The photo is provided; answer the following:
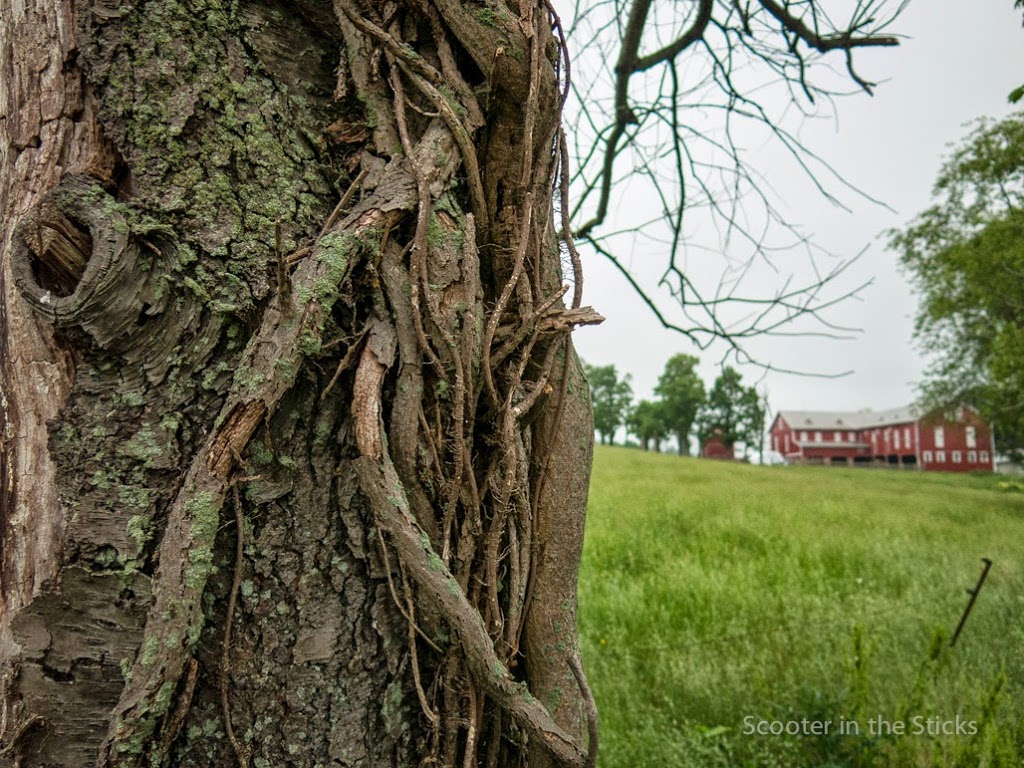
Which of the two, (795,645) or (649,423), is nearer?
(795,645)

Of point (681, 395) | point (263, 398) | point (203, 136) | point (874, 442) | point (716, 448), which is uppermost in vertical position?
point (681, 395)

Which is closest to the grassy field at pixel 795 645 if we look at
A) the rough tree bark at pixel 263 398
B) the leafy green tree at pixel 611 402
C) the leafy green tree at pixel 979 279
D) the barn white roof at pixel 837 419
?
the rough tree bark at pixel 263 398

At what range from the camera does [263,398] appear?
1031mm

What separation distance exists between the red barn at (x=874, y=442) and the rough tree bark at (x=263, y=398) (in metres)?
52.8

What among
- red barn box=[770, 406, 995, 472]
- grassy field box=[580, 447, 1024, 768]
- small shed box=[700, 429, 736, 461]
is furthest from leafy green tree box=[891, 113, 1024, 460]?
small shed box=[700, 429, 736, 461]

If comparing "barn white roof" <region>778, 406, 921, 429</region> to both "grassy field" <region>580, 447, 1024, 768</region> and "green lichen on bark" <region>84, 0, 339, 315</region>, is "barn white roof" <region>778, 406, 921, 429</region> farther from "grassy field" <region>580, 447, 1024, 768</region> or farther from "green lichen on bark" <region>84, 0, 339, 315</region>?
"green lichen on bark" <region>84, 0, 339, 315</region>

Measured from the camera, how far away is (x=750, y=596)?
4902mm

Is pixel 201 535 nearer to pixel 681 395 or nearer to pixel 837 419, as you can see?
pixel 681 395

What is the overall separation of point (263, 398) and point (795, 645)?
13.3 feet

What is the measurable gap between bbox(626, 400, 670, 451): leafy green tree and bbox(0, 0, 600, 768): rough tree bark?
65.4m

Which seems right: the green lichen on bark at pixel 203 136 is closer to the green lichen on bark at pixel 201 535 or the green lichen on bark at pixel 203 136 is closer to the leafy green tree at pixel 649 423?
the green lichen on bark at pixel 201 535

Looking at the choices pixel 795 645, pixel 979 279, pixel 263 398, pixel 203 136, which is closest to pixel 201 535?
pixel 263 398

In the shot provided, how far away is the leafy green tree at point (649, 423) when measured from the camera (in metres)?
65.6

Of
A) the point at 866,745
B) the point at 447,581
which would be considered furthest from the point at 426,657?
the point at 866,745
